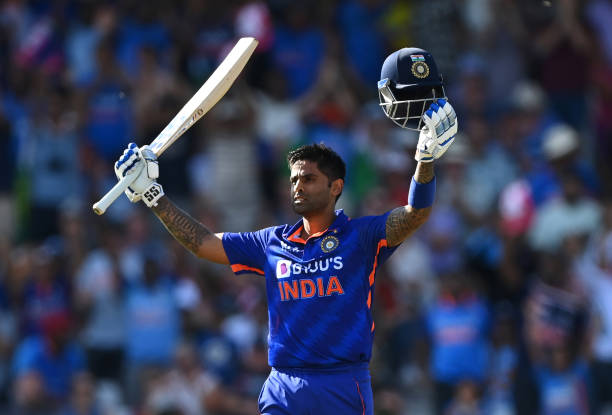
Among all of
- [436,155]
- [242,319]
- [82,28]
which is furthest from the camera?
[82,28]

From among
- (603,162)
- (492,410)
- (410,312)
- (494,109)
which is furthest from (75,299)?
(603,162)

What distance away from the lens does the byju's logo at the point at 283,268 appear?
6805 mm

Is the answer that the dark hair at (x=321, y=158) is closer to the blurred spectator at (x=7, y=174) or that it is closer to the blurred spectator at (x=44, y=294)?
the blurred spectator at (x=44, y=294)

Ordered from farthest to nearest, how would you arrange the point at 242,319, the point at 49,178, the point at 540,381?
1. the point at 49,178
2. the point at 242,319
3. the point at 540,381

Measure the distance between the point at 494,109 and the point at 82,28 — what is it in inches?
189

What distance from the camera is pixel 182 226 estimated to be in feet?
24.0

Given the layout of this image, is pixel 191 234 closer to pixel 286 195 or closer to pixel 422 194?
pixel 422 194

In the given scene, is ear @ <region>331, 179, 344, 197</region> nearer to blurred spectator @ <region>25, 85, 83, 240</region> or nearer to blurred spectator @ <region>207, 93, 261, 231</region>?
blurred spectator @ <region>207, 93, 261, 231</region>

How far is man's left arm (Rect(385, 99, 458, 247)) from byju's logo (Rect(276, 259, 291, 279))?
2.14 ft

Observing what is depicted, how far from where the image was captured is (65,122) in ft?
43.3

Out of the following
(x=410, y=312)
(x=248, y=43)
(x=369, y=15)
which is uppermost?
(x=369, y=15)

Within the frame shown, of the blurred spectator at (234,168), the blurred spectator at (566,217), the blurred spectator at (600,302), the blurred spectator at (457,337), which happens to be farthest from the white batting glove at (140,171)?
the blurred spectator at (234,168)

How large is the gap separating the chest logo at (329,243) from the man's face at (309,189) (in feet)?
0.58

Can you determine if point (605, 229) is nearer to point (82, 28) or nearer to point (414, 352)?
point (414, 352)
